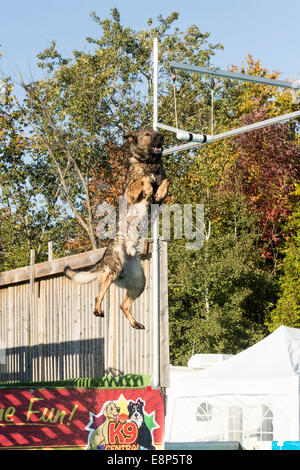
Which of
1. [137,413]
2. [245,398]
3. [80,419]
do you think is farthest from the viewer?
[245,398]

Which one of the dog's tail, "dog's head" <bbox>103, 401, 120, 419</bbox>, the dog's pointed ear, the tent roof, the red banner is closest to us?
the dog's pointed ear

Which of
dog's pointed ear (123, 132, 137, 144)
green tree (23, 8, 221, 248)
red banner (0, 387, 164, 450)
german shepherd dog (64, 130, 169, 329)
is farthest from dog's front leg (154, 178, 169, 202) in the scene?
green tree (23, 8, 221, 248)

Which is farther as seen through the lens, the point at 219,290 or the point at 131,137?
the point at 219,290

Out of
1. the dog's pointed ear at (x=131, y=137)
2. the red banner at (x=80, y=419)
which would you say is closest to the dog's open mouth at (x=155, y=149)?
the dog's pointed ear at (x=131, y=137)

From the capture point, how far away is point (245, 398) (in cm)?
1418

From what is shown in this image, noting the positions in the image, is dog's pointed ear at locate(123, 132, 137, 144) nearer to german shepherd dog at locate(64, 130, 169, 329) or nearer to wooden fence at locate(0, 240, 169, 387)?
german shepherd dog at locate(64, 130, 169, 329)

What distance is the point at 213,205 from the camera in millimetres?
28625

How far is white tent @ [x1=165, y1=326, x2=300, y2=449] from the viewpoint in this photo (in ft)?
45.0

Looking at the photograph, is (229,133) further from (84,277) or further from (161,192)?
(161,192)

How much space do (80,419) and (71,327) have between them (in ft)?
16.5

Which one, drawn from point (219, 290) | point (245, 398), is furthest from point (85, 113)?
point (245, 398)

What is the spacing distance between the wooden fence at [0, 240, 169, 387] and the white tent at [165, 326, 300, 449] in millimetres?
2211

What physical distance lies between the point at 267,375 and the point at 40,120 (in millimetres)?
18269

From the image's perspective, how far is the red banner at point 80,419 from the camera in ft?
28.3
